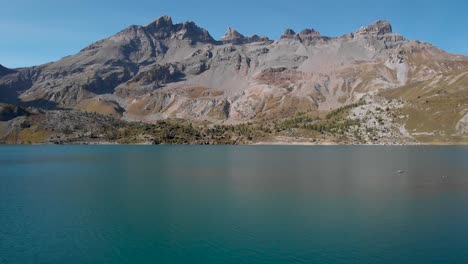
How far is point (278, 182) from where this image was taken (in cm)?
9194

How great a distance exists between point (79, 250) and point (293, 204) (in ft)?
114

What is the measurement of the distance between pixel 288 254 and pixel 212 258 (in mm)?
7992

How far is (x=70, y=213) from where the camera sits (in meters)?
59.2

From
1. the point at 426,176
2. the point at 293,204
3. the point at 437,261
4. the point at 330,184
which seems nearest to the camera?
the point at 437,261

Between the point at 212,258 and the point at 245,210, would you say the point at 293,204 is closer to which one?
the point at 245,210

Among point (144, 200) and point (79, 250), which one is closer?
point (79, 250)

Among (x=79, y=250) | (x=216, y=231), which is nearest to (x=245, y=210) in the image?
(x=216, y=231)

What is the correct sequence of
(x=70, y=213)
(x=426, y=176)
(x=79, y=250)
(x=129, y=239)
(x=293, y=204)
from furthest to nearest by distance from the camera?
1. (x=426, y=176)
2. (x=293, y=204)
3. (x=70, y=213)
4. (x=129, y=239)
5. (x=79, y=250)

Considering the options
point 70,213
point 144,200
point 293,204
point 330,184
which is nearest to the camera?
point 70,213

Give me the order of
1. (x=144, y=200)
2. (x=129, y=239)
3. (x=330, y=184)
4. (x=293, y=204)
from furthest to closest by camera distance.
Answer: (x=330, y=184) → (x=144, y=200) → (x=293, y=204) → (x=129, y=239)

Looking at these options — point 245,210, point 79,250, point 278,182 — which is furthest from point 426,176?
point 79,250

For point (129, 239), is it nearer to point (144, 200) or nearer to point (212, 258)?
point (212, 258)

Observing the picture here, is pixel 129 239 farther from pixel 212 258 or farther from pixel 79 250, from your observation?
pixel 212 258

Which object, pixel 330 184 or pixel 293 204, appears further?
pixel 330 184
